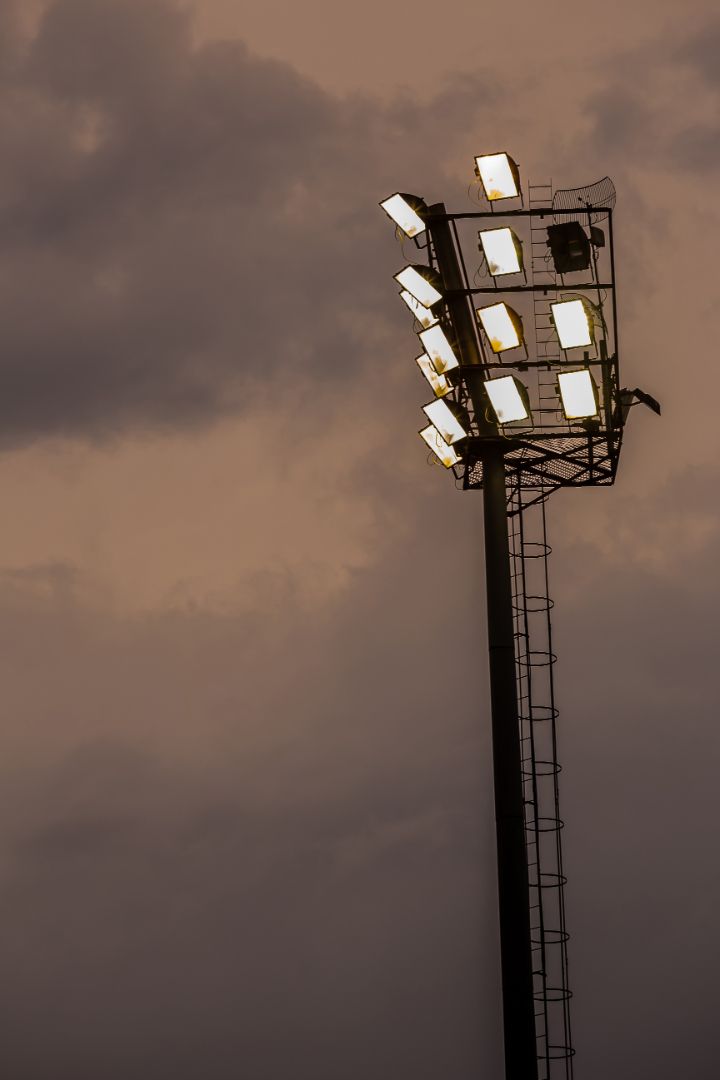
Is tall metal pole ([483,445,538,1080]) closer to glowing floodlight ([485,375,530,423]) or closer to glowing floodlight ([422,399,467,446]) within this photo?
glowing floodlight ([422,399,467,446])

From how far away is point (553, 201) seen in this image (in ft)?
89.5

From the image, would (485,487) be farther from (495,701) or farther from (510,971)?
(510,971)

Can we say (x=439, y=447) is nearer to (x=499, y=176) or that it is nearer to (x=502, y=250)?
(x=502, y=250)

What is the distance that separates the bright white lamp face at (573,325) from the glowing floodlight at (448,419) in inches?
81.4

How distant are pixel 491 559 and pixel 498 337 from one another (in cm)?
351

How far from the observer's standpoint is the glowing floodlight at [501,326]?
1019 inches

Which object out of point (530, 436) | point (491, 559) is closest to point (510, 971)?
point (491, 559)

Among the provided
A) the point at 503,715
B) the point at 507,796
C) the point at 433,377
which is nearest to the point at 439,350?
the point at 433,377

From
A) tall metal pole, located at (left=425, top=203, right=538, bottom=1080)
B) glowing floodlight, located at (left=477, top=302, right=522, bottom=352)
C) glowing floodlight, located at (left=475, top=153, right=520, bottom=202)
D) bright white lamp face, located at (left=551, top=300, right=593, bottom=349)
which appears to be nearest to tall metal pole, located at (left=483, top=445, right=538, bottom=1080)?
tall metal pole, located at (left=425, top=203, right=538, bottom=1080)

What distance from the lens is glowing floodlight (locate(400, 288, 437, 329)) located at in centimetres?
2700

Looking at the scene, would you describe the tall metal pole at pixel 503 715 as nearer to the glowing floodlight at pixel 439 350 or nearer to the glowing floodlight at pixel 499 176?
the glowing floodlight at pixel 439 350

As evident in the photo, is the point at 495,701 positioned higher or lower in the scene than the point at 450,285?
lower

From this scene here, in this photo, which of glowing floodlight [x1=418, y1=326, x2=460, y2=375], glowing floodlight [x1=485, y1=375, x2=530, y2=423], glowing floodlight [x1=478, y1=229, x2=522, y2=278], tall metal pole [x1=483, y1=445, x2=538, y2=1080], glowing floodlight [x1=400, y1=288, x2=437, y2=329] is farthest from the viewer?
glowing floodlight [x1=400, y1=288, x2=437, y2=329]

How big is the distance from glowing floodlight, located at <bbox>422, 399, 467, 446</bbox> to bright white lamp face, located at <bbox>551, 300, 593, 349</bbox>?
2.07 meters
